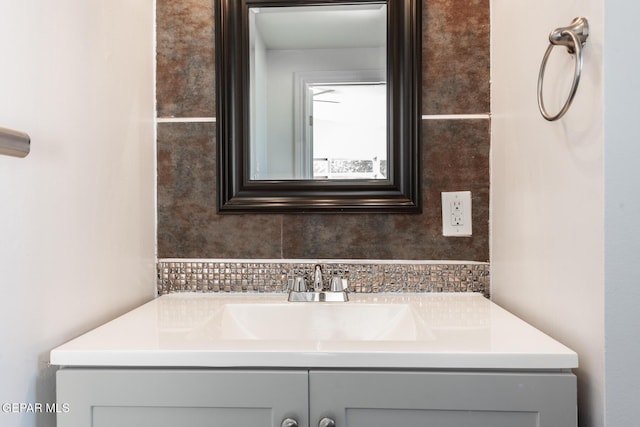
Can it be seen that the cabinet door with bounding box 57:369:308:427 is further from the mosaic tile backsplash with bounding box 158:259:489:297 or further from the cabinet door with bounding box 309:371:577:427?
the mosaic tile backsplash with bounding box 158:259:489:297

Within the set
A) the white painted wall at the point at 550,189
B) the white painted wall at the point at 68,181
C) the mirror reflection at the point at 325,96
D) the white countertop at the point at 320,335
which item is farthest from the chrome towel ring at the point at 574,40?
the white painted wall at the point at 68,181

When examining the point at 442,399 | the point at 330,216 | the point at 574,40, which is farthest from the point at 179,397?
the point at 574,40

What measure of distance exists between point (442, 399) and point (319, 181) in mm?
682

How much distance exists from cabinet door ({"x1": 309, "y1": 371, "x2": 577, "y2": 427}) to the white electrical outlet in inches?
21.9

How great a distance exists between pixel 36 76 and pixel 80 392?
547 mm

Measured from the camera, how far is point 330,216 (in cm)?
125

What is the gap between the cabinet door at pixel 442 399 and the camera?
0.71 m

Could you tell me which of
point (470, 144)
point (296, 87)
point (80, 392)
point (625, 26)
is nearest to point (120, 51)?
point (296, 87)

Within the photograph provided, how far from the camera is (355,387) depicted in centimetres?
73

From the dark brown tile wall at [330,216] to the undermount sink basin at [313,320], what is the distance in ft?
0.59

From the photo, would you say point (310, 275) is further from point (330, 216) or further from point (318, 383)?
point (318, 383)

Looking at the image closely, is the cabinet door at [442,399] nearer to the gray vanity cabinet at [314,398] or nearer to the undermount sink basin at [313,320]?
the gray vanity cabinet at [314,398]

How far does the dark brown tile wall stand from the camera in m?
1.22

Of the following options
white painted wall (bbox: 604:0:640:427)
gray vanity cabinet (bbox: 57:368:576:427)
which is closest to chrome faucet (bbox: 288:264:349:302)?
gray vanity cabinet (bbox: 57:368:576:427)
